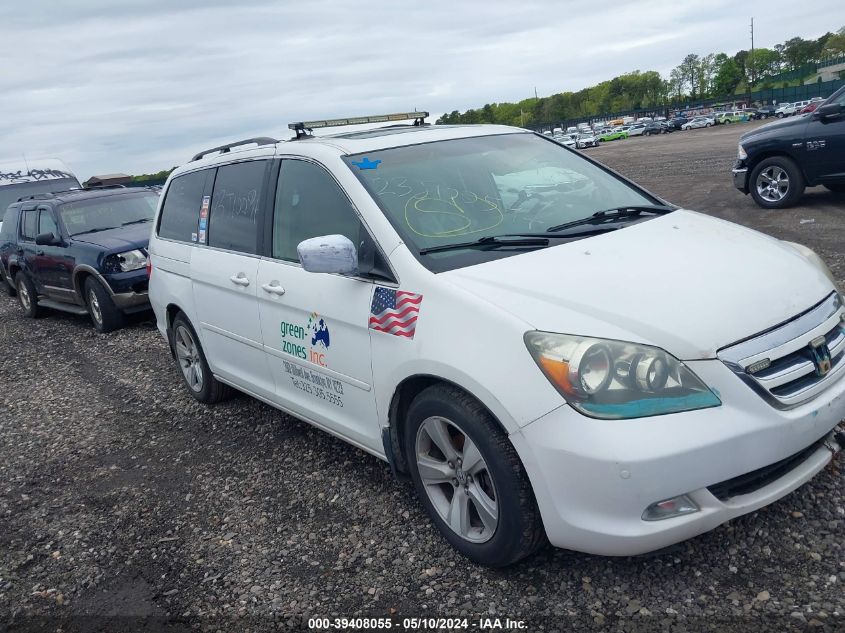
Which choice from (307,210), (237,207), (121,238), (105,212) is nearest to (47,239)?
(105,212)

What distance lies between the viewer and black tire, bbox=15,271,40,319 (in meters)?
11.0

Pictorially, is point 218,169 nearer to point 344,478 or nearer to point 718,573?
point 344,478

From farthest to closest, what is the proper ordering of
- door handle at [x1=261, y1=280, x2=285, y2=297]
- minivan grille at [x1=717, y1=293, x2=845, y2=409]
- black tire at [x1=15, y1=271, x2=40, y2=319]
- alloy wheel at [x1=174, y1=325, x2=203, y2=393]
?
→ 1. black tire at [x1=15, y1=271, x2=40, y2=319]
2. alloy wheel at [x1=174, y1=325, x2=203, y2=393]
3. door handle at [x1=261, y1=280, x2=285, y2=297]
4. minivan grille at [x1=717, y1=293, x2=845, y2=409]

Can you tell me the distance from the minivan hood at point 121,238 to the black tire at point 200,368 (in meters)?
3.52

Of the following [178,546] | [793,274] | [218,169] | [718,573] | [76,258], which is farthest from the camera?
[76,258]

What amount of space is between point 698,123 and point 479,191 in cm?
6851

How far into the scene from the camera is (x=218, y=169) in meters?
4.95

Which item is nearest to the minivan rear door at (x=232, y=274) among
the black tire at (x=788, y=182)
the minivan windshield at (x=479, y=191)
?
the minivan windshield at (x=479, y=191)

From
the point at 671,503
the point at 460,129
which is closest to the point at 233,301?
the point at 460,129

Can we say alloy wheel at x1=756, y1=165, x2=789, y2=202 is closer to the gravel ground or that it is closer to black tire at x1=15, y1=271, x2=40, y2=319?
the gravel ground

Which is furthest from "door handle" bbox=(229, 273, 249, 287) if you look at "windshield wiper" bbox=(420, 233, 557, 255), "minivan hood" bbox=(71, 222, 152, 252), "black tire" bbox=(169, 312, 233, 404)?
"minivan hood" bbox=(71, 222, 152, 252)

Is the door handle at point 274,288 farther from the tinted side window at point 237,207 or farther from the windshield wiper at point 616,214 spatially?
the windshield wiper at point 616,214

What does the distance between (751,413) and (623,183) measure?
2095 millimetres

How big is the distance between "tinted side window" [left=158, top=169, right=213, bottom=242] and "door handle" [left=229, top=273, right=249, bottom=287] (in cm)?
87
